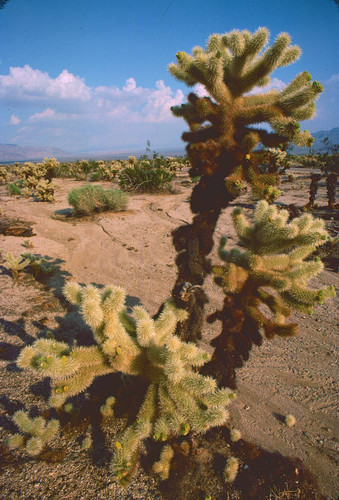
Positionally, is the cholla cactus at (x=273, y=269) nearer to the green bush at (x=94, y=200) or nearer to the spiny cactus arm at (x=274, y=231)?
the spiny cactus arm at (x=274, y=231)

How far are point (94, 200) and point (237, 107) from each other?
24.2 feet

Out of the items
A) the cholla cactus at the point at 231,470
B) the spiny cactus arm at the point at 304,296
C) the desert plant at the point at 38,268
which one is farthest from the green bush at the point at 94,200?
the cholla cactus at the point at 231,470

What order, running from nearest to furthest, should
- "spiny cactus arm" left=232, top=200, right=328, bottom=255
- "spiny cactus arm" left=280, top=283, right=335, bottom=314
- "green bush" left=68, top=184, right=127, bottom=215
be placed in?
"spiny cactus arm" left=280, top=283, right=335, bottom=314
"spiny cactus arm" left=232, top=200, right=328, bottom=255
"green bush" left=68, top=184, right=127, bottom=215

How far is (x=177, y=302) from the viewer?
2.09 m

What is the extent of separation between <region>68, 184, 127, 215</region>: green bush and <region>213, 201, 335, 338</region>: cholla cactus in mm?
7085

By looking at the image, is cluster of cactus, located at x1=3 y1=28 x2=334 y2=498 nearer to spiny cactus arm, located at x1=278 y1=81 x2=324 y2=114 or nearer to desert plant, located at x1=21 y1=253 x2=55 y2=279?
spiny cactus arm, located at x1=278 y1=81 x2=324 y2=114

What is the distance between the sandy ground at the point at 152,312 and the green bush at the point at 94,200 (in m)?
1.83

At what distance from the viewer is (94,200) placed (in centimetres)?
848

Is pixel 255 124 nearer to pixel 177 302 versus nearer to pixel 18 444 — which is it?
pixel 177 302

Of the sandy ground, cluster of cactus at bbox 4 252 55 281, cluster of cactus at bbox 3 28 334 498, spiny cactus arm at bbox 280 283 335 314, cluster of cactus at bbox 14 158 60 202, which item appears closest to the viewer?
cluster of cactus at bbox 3 28 334 498

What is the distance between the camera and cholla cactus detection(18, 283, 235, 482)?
1.64m

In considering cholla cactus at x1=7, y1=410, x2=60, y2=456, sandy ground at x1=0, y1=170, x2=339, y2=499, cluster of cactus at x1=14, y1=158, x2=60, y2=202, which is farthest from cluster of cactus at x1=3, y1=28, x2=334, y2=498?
cluster of cactus at x1=14, y1=158, x2=60, y2=202

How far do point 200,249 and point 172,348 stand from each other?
75 cm

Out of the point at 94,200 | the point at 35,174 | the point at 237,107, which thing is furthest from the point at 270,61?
the point at 35,174
